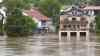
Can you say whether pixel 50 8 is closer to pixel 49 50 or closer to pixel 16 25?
pixel 16 25

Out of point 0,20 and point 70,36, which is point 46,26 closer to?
point 0,20

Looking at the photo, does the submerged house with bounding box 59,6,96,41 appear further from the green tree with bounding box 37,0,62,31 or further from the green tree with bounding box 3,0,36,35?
the green tree with bounding box 37,0,62,31

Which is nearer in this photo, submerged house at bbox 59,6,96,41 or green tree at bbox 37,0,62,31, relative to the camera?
submerged house at bbox 59,6,96,41

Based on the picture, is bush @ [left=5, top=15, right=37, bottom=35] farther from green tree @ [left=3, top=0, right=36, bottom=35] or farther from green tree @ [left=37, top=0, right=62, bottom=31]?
green tree @ [left=37, top=0, right=62, bottom=31]

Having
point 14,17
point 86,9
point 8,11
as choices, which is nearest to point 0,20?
point 8,11

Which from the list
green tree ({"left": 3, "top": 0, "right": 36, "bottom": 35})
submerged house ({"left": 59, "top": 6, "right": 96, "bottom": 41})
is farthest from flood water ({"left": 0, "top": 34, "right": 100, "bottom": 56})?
green tree ({"left": 3, "top": 0, "right": 36, "bottom": 35})

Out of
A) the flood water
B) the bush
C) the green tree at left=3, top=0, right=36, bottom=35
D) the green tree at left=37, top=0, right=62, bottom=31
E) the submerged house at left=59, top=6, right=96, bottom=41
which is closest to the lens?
the flood water

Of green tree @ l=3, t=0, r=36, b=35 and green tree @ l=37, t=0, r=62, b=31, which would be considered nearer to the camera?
green tree @ l=3, t=0, r=36, b=35

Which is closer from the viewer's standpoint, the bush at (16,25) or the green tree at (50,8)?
the bush at (16,25)

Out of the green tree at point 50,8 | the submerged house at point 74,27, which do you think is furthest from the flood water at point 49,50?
the green tree at point 50,8

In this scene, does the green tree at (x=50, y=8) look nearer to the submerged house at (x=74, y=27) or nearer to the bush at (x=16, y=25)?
the bush at (x=16, y=25)

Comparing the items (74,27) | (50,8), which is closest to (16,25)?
(74,27)

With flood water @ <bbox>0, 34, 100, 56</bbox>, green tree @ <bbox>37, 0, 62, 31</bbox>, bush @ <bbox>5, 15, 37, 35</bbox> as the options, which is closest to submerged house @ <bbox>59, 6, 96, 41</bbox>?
bush @ <bbox>5, 15, 37, 35</bbox>

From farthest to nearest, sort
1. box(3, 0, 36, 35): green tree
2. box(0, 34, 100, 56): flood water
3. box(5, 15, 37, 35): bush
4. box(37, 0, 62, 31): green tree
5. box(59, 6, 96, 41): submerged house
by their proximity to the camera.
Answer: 1. box(37, 0, 62, 31): green tree
2. box(3, 0, 36, 35): green tree
3. box(5, 15, 37, 35): bush
4. box(59, 6, 96, 41): submerged house
5. box(0, 34, 100, 56): flood water
